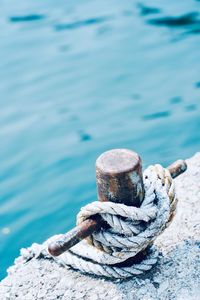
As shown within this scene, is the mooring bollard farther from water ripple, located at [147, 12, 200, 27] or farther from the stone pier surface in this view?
water ripple, located at [147, 12, 200, 27]

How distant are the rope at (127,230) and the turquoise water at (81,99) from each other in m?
1.56

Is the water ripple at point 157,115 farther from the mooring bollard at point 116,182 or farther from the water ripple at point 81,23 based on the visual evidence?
the mooring bollard at point 116,182

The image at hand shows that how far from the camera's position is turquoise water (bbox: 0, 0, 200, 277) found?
3734 millimetres

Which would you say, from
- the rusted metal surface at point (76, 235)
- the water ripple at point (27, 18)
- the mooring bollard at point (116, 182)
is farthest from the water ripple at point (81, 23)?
the rusted metal surface at point (76, 235)

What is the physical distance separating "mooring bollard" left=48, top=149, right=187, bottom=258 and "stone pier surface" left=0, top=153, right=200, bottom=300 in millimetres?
272

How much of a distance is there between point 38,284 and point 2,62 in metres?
3.79

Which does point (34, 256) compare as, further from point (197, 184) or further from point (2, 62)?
point (2, 62)

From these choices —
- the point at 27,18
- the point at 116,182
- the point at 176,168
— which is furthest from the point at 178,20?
the point at 116,182

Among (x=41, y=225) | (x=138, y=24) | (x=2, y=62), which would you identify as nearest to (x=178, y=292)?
(x=41, y=225)

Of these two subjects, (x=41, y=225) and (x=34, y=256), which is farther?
(x=41, y=225)

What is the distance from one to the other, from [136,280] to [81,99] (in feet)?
9.49

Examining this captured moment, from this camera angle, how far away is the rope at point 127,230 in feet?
5.86

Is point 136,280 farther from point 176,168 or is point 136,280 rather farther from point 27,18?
point 27,18

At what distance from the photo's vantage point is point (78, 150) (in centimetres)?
412
